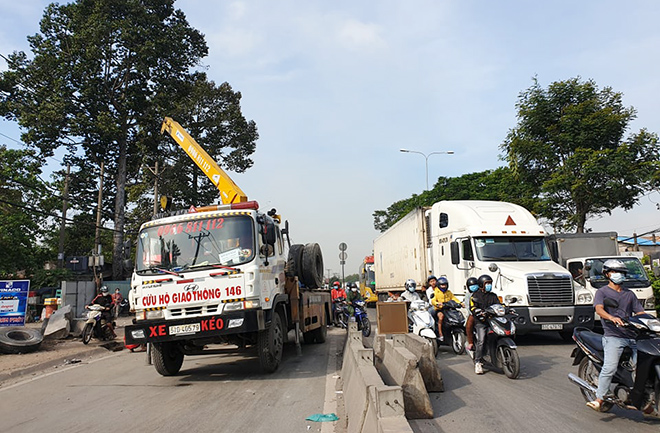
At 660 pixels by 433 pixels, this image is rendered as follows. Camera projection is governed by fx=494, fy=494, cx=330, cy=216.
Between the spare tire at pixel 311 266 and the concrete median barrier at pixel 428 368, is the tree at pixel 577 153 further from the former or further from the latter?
the concrete median barrier at pixel 428 368

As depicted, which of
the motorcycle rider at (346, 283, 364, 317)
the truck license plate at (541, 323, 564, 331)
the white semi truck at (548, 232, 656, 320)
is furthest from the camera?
the motorcycle rider at (346, 283, 364, 317)

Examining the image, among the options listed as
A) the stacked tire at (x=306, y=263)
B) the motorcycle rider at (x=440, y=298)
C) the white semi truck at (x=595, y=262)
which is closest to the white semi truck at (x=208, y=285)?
the stacked tire at (x=306, y=263)

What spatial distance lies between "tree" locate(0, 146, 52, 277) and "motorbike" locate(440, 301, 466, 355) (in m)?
23.0

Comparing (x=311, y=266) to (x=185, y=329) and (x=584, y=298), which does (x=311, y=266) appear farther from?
(x=584, y=298)

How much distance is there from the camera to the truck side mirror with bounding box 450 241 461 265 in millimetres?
12098

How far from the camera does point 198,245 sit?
8234 millimetres

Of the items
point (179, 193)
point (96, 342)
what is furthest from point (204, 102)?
point (96, 342)

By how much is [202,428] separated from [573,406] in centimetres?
427

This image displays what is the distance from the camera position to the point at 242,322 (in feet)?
24.9

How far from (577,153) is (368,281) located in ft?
57.6

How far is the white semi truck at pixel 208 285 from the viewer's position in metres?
7.73

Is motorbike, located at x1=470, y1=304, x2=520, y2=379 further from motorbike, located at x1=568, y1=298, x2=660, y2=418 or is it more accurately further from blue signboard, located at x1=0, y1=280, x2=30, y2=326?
blue signboard, located at x1=0, y1=280, x2=30, y2=326

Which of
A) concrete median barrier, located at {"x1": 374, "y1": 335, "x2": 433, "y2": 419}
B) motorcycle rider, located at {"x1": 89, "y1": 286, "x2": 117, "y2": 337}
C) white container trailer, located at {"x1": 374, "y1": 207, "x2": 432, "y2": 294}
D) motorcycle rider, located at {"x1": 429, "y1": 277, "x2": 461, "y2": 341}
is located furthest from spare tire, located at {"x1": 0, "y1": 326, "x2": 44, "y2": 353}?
white container trailer, located at {"x1": 374, "y1": 207, "x2": 432, "y2": 294}

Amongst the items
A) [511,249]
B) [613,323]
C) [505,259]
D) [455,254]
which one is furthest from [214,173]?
[613,323]
